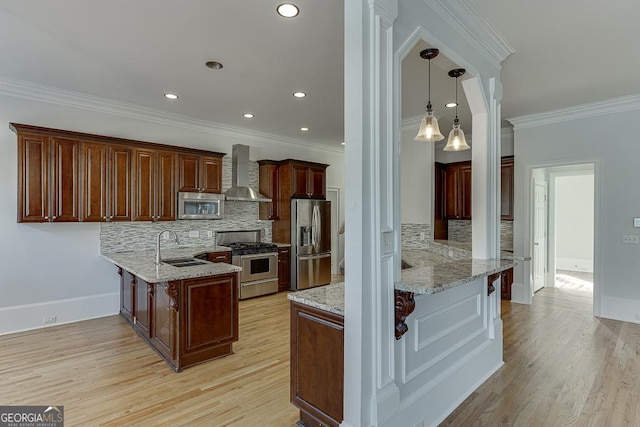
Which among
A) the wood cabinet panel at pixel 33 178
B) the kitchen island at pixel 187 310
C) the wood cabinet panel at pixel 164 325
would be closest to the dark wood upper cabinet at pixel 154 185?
the wood cabinet panel at pixel 33 178

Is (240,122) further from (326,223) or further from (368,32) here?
(368,32)

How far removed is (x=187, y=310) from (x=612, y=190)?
553 cm

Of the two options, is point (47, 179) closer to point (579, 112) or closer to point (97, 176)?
point (97, 176)

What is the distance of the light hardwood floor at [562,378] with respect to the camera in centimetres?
235

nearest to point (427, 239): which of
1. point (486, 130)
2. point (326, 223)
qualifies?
point (326, 223)

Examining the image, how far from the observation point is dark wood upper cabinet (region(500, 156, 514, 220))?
5660 millimetres

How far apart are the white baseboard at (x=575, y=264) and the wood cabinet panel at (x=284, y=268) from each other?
276 inches

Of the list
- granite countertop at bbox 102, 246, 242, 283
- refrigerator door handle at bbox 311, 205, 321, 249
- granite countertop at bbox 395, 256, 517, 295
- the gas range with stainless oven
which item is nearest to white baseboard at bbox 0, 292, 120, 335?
granite countertop at bbox 102, 246, 242, 283

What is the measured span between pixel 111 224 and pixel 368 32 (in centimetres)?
436

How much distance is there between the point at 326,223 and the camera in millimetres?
6539

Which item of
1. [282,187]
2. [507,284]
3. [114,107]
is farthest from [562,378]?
[114,107]

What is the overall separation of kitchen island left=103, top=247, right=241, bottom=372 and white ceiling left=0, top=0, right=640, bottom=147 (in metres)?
2.06

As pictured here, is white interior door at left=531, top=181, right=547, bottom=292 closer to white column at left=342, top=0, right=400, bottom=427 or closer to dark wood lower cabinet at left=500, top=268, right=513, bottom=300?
dark wood lower cabinet at left=500, top=268, right=513, bottom=300

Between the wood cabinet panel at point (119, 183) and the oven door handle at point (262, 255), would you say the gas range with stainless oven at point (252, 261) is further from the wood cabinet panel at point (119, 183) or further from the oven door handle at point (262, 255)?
the wood cabinet panel at point (119, 183)
